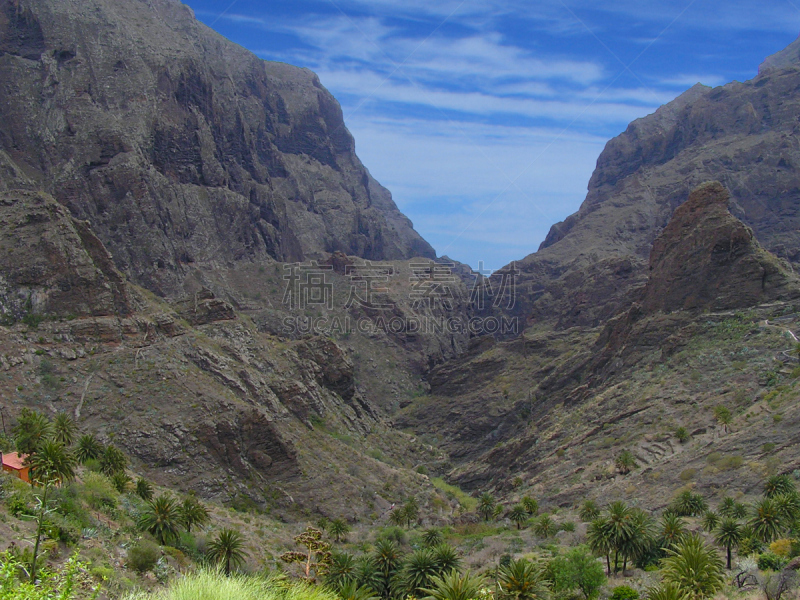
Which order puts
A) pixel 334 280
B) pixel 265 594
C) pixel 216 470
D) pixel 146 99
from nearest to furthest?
pixel 265 594, pixel 216 470, pixel 146 99, pixel 334 280

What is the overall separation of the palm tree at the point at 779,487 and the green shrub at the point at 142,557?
39375 mm

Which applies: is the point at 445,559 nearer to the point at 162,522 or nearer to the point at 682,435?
the point at 162,522

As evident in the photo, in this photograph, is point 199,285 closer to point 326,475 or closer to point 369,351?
point 369,351

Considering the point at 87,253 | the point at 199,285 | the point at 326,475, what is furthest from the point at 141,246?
the point at 326,475

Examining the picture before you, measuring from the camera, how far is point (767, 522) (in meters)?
43.2

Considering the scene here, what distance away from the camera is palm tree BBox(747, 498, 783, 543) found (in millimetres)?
43062

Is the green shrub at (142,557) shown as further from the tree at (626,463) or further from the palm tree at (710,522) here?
the tree at (626,463)

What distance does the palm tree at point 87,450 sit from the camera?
2164 inches

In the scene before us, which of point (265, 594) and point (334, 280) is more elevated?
point (334, 280)

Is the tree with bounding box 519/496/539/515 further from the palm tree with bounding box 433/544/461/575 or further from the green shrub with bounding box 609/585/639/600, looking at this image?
the green shrub with bounding box 609/585/639/600

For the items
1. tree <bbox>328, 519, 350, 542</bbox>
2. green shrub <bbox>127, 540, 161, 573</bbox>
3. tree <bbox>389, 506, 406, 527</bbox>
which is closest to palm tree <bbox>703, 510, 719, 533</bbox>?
tree <bbox>328, 519, 350, 542</bbox>

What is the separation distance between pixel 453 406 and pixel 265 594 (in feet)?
327

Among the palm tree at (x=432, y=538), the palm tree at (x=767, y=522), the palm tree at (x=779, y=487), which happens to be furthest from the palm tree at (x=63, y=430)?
the palm tree at (x=779, y=487)

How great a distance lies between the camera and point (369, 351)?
149 m
